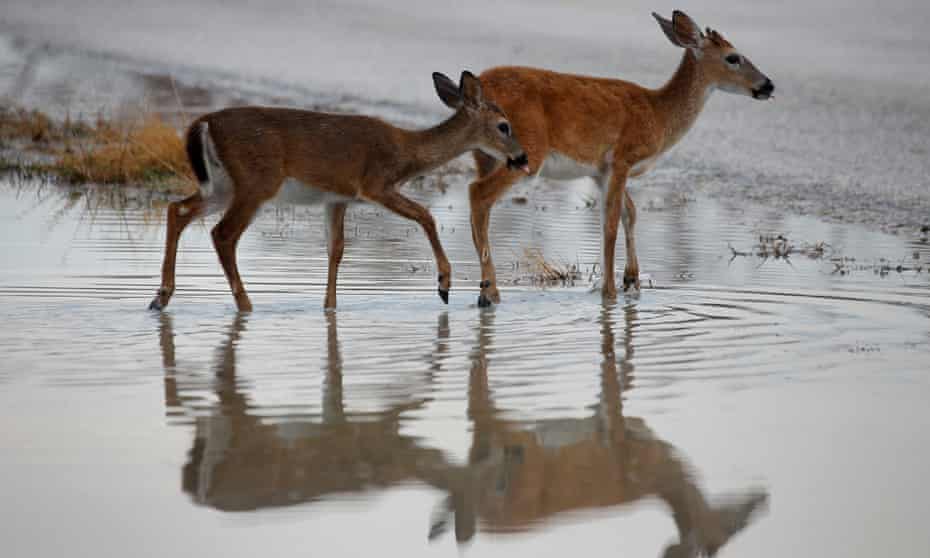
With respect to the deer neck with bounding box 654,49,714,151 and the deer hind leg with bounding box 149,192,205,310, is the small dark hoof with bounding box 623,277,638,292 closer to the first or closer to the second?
the deer neck with bounding box 654,49,714,151

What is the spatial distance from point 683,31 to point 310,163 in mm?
3533

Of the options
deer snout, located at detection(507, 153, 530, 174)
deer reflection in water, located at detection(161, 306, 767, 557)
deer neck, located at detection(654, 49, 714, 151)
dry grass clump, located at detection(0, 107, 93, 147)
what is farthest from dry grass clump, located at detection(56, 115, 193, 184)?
deer reflection in water, located at detection(161, 306, 767, 557)

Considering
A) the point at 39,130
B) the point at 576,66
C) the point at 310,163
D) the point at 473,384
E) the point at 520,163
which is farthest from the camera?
the point at 576,66


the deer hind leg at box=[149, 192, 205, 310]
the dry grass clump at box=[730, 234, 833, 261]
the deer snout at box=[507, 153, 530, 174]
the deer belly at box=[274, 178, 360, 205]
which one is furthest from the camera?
the dry grass clump at box=[730, 234, 833, 261]

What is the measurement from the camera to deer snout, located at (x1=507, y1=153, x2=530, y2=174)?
10.9 metres

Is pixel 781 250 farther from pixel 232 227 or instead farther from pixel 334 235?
pixel 232 227

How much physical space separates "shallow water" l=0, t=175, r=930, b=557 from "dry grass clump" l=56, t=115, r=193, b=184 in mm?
5831

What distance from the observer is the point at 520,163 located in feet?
35.8

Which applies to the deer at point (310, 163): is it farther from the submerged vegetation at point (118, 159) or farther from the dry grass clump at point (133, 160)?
the dry grass clump at point (133, 160)

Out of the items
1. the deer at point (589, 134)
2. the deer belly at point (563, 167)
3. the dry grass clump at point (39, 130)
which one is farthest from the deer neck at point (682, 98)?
the dry grass clump at point (39, 130)

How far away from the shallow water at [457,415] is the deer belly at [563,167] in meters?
0.79

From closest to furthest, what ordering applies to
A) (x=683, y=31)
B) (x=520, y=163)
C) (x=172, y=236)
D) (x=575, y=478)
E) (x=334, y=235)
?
(x=575, y=478) → (x=172, y=236) → (x=334, y=235) → (x=520, y=163) → (x=683, y=31)

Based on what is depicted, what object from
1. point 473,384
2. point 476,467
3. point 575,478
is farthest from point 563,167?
point 575,478

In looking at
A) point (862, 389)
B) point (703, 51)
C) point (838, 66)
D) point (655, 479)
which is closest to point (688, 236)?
point (703, 51)
